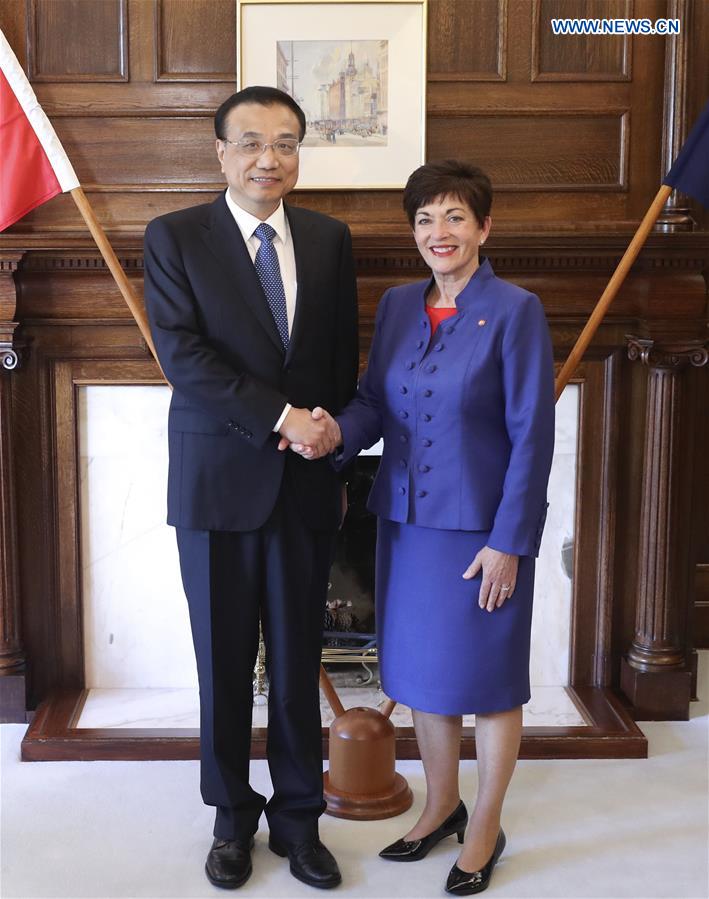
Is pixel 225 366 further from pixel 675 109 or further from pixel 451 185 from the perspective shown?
pixel 675 109

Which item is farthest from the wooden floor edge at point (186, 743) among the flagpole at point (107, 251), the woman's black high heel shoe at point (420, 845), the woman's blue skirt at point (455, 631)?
the flagpole at point (107, 251)

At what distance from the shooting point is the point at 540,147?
3.05m

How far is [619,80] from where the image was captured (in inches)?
119

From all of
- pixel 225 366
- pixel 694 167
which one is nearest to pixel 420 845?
pixel 225 366

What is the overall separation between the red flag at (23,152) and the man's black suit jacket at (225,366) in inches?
27.6

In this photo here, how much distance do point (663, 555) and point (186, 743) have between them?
56.2 inches

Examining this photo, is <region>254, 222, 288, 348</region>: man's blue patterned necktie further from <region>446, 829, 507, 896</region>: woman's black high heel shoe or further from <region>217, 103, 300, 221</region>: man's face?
<region>446, 829, 507, 896</region>: woman's black high heel shoe

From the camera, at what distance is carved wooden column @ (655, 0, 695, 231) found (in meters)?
2.95

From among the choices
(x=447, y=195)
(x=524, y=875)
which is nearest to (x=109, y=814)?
(x=524, y=875)

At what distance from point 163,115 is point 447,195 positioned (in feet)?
3.99

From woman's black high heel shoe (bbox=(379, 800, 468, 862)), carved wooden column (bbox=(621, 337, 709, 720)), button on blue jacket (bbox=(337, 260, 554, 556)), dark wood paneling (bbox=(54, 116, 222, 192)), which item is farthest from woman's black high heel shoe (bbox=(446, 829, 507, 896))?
dark wood paneling (bbox=(54, 116, 222, 192))

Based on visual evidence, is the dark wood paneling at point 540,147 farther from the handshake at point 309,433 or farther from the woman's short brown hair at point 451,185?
the handshake at point 309,433

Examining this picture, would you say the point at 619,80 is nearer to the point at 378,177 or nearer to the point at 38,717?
the point at 378,177

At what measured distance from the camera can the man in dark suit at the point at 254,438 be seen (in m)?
2.13
